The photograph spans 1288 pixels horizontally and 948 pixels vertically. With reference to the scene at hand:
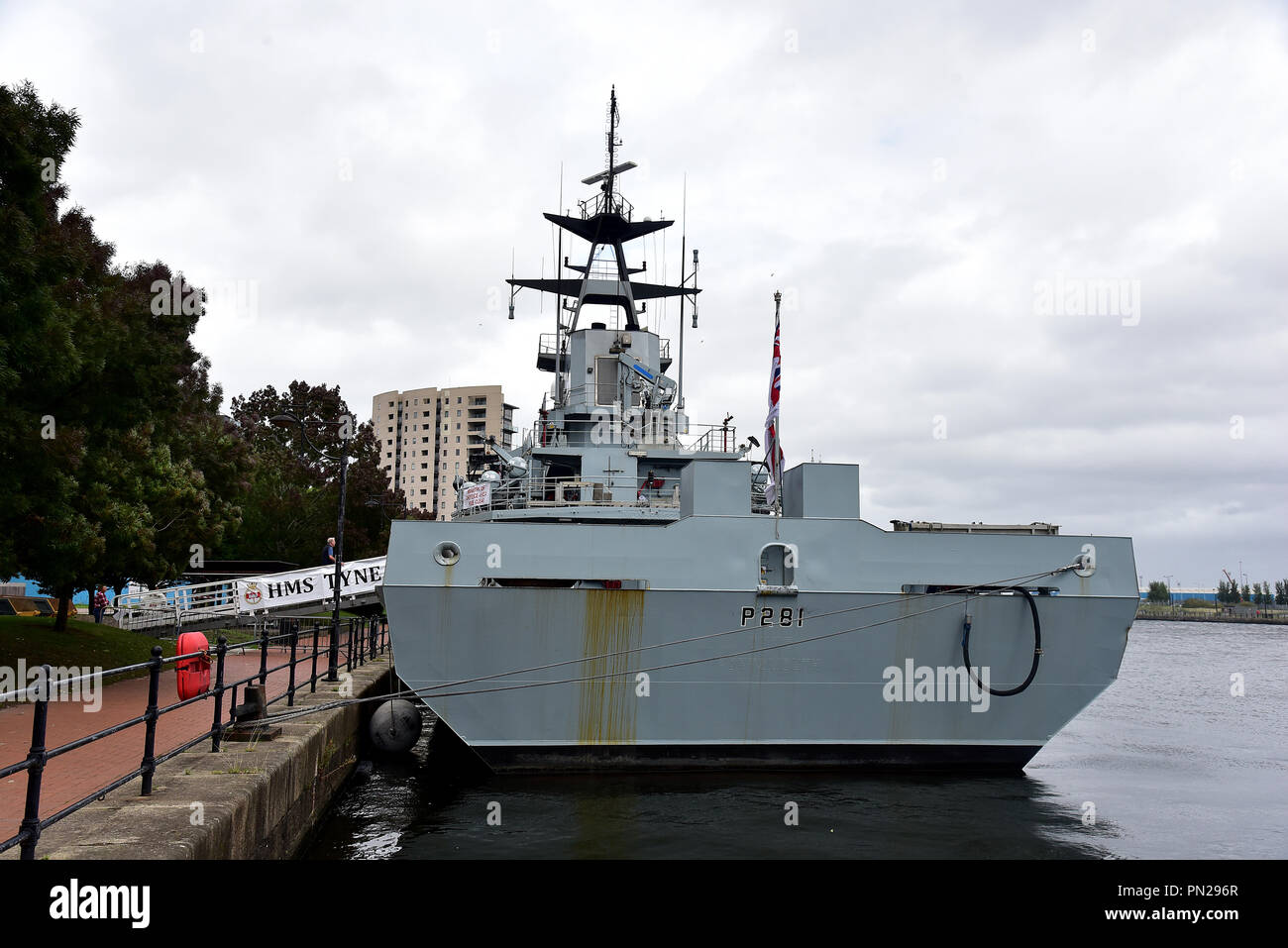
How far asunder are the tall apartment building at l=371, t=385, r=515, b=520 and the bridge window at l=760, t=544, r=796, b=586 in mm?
96047

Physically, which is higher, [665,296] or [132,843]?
[665,296]

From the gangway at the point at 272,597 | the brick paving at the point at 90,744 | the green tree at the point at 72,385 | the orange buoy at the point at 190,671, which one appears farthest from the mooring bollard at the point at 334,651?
the gangway at the point at 272,597

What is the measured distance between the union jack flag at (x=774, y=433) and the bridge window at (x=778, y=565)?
1.98 meters

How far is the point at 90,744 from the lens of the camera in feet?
30.4

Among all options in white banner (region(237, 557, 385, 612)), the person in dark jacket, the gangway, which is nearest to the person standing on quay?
the person in dark jacket

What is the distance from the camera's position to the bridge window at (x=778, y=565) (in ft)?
35.9

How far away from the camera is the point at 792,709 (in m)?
10.9

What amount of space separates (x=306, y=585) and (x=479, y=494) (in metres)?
9.91

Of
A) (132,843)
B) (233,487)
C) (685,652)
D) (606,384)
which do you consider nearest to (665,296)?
(606,384)

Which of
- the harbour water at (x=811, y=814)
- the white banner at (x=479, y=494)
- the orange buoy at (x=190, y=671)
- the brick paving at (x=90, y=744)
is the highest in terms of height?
the white banner at (x=479, y=494)

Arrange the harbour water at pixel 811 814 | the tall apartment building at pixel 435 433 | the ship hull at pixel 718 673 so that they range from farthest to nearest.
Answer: the tall apartment building at pixel 435 433 < the ship hull at pixel 718 673 < the harbour water at pixel 811 814

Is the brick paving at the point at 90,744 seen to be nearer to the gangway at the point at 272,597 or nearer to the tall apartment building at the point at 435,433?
the gangway at the point at 272,597
